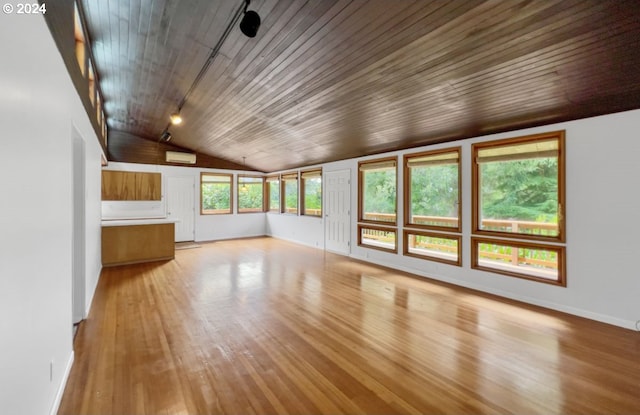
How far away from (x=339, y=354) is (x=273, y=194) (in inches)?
306

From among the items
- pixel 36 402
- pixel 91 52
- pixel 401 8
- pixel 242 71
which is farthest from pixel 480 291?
pixel 91 52

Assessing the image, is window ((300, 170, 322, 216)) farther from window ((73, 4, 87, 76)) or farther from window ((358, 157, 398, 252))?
window ((73, 4, 87, 76))

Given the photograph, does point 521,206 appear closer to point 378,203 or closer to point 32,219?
point 378,203

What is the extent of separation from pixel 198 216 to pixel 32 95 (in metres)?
7.61

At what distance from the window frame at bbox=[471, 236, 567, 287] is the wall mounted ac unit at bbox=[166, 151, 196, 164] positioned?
24.8 ft

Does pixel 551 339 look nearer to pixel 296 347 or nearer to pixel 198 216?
pixel 296 347

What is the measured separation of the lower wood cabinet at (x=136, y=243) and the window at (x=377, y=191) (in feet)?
14.0

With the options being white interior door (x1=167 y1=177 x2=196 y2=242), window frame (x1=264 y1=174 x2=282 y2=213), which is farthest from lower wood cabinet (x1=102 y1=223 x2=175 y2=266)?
window frame (x1=264 y1=174 x2=282 y2=213)

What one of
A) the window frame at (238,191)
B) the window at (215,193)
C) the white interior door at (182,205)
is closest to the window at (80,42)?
the white interior door at (182,205)

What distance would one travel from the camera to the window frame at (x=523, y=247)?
3.59 metres

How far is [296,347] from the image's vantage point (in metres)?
2.65

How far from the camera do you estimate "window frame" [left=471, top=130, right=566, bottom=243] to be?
3.57m

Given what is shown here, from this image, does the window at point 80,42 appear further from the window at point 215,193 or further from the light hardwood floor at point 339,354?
the window at point 215,193

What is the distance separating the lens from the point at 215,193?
916 cm
